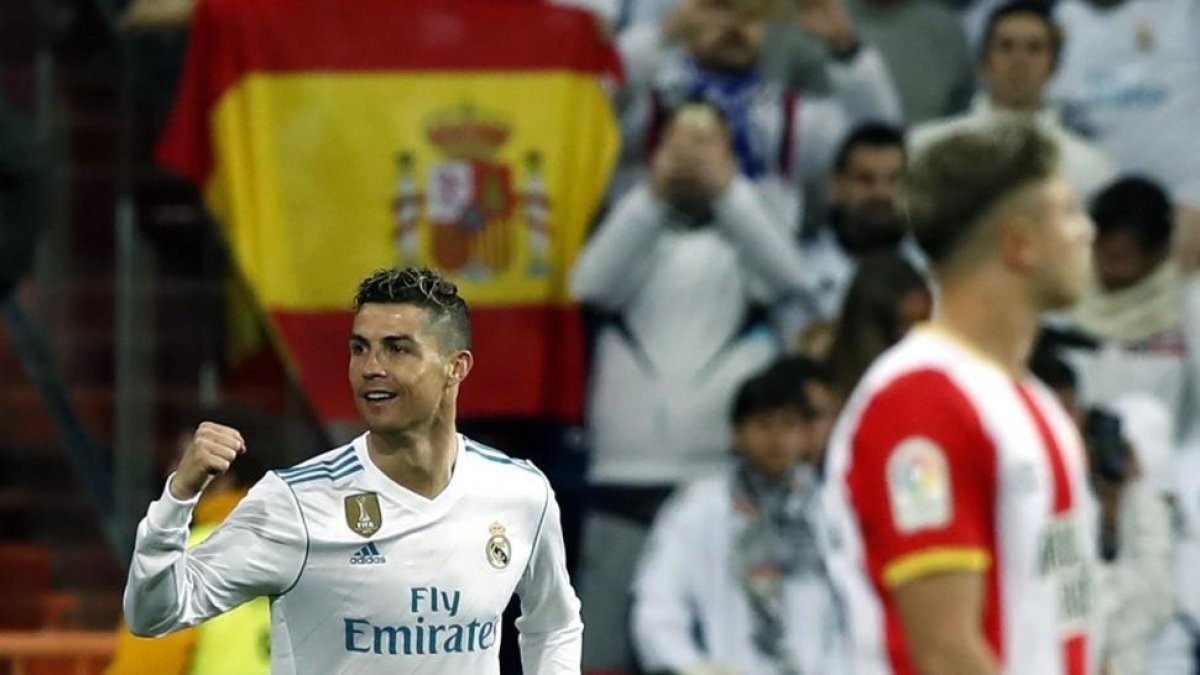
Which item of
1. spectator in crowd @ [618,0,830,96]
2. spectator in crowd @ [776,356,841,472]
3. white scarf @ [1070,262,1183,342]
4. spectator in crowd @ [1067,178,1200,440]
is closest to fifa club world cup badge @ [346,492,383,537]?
spectator in crowd @ [776,356,841,472]

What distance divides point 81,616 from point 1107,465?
12.0 feet

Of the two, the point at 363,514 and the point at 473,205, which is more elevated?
the point at 473,205

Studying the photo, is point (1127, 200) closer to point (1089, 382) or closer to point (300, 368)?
point (1089, 382)

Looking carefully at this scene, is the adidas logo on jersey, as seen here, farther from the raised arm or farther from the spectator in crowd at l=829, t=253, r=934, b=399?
the spectator in crowd at l=829, t=253, r=934, b=399

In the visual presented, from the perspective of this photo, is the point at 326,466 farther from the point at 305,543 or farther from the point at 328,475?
the point at 305,543

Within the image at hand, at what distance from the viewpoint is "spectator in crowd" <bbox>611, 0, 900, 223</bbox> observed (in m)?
8.94

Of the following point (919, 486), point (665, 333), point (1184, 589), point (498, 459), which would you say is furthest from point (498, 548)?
point (1184, 589)

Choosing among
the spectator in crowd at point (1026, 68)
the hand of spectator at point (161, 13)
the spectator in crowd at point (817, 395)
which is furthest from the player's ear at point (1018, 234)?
the hand of spectator at point (161, 13)

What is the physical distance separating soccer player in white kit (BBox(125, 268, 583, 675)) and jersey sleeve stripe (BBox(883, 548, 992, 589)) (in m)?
1.25

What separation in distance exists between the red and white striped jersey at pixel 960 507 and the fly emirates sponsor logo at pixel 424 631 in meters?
1.08

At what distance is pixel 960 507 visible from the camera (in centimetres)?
402

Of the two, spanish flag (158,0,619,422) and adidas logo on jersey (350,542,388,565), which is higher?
spanish flag (158,0,619,422)

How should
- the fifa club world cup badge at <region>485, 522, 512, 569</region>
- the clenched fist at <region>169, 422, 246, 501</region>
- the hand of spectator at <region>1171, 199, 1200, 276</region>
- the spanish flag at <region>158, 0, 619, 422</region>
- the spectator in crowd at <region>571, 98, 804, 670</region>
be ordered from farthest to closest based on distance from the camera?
the hand of spectator at <region>1171, 199, 1200, 276</region>
the spanish flag at <region>158, 0, 619, 422</region>
the spectator in crowd at <region>571, 98, 804, 670</region>
the fifa club world cup badge at <region>485, 522, 512, 569</region>
the clenched fist at <region>169, 422, 246, 501</region>

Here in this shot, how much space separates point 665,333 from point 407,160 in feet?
3.61
